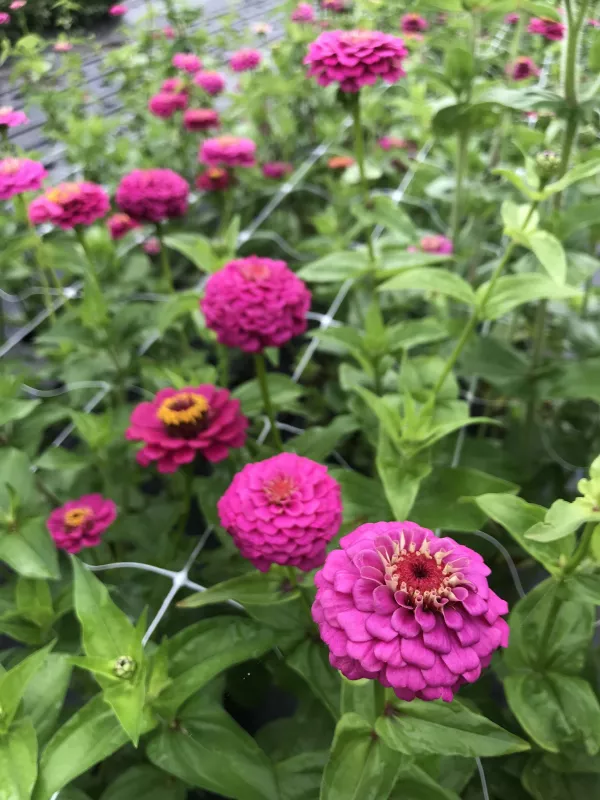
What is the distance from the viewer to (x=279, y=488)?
60 centimetres

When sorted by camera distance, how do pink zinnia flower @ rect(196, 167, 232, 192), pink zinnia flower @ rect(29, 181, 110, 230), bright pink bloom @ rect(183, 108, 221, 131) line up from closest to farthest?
pink zinnia flower @ rect(29, 181, 110, 230) → pink zinnia flower @ rect(196, 167, 232, 192) → bright pink bloom @ rect(183, 108, 221, 131)

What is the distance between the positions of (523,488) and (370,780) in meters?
0.63

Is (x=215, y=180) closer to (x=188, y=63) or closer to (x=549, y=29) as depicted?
(x=188, y=63)

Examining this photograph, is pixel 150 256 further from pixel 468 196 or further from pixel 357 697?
pixel 357 697

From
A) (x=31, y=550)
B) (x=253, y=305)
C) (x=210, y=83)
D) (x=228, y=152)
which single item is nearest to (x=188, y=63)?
(x=210, y=83)

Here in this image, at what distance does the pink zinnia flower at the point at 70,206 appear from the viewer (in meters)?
0.97

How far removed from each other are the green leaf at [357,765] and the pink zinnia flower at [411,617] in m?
0.17

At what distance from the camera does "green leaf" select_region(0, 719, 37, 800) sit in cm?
52

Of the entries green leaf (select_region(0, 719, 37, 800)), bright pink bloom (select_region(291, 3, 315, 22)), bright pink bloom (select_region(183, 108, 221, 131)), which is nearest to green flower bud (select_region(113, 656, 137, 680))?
green leaf (select_region(0, 719, 37, 800))

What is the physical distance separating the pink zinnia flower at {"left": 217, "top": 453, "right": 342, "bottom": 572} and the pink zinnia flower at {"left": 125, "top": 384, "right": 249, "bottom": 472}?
0.13m

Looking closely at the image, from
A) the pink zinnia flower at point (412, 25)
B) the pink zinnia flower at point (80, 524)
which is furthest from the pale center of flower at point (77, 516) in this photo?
the pink zinnia flower at point (412, 25)

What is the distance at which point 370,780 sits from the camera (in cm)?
52

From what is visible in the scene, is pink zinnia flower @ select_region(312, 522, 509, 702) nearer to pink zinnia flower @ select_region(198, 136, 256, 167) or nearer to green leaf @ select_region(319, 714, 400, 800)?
green leaf @ select_region(319, 714, 400, 800)

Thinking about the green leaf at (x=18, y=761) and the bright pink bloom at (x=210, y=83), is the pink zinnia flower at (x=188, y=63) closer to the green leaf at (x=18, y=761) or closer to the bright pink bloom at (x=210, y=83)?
the bright pink bloom at (x=210, y=83)
